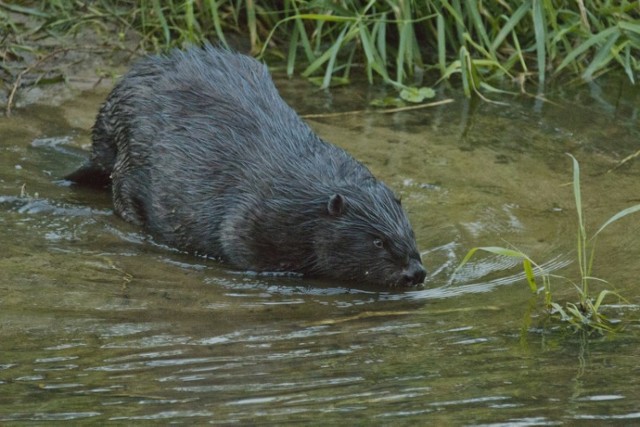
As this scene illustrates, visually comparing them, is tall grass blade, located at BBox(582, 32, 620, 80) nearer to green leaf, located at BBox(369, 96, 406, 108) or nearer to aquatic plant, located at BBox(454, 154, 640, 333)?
green leaf, located at BBox(369, 96, 406, 108)

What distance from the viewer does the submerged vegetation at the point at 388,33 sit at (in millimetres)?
7820

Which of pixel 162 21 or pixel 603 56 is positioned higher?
pixel 162 21

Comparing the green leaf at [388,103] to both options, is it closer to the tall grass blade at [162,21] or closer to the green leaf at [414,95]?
the green leaf at [414,95]

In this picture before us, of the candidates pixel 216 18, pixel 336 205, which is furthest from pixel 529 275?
pixel 216 18

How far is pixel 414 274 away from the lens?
17.7 feet

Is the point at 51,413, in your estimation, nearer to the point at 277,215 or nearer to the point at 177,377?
the point at 177,377

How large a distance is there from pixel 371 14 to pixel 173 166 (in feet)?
8.12

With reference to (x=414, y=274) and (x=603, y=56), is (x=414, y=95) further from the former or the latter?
(x=414, y=274)

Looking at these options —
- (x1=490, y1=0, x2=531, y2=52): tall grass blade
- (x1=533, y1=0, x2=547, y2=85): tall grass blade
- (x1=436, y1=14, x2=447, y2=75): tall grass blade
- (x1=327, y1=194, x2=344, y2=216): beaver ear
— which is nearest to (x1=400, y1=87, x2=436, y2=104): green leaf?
(x1=436, y1=14, x2=447, y2=75): tall grass blade

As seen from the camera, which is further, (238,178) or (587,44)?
(587,44)

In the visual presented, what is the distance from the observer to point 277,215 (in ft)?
18.9

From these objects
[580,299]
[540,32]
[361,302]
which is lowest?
[361,302]

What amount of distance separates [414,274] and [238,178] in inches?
40.7

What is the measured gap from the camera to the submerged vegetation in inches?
308
